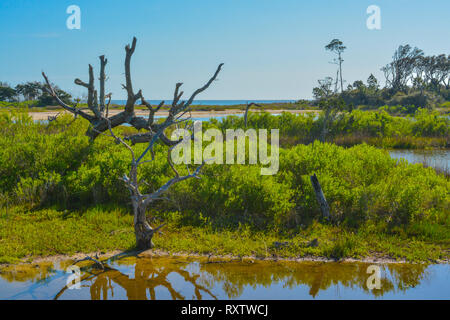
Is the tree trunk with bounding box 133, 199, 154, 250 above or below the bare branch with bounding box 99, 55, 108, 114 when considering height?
below

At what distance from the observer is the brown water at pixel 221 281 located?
16.2ft

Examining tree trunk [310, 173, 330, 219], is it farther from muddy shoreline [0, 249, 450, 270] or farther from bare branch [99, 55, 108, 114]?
bare branch [99, 55, 108, 114]

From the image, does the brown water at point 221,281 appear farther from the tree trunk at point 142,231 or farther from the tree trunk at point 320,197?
the tree trunk at point 320,197

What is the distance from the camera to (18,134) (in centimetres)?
982

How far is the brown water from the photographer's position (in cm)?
494

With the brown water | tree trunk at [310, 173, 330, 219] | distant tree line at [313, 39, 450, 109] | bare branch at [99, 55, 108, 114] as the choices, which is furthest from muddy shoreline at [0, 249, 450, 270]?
distant tree line at [313, 39, 450, 109]

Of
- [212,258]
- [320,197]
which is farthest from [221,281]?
[320,197]

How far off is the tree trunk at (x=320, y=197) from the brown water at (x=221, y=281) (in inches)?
60.8

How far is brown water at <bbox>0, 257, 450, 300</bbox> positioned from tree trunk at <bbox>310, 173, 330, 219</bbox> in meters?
1.54

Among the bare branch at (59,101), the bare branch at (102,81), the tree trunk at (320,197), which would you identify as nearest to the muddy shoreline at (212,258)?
the tree trunk at (320,197)

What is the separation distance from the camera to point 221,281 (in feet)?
17.5

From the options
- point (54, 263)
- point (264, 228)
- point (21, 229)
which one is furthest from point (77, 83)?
point (264, 228)

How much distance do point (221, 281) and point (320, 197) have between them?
299 centimetres
